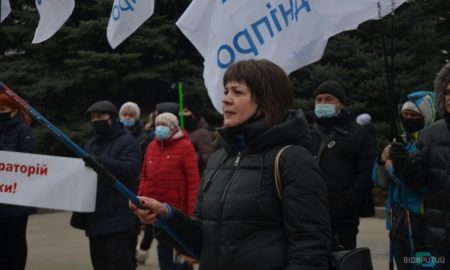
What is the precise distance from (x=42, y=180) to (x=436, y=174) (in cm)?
355

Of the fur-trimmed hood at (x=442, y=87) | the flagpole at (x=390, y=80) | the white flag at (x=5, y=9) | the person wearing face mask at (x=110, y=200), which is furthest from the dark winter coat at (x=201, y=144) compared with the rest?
the fur-trimmed hood at (x=442, y=87)

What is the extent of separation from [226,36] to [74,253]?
21.7 feet

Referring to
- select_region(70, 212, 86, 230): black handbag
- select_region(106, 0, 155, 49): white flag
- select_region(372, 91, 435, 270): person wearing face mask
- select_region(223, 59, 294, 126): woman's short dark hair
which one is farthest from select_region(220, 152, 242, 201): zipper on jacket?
Result: select_region(106, 0, 155, 49): white flag

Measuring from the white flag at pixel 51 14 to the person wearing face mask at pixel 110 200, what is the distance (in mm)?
981

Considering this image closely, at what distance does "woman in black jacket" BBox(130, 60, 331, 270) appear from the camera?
11.5ft

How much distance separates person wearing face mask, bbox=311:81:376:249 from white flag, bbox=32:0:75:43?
2542 millimetres

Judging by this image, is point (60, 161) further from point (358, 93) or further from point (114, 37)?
point (358, 93)

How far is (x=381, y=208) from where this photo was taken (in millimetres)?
15617

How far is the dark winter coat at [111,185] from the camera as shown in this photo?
23.8 feet

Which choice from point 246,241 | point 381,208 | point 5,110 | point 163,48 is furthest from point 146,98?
point 246,241

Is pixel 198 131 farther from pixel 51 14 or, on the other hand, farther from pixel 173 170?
pixel 51 14

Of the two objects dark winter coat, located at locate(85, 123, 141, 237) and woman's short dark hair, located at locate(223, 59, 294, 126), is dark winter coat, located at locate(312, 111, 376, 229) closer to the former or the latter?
dark winter coat, located at locate(85, 123, 141, 237)

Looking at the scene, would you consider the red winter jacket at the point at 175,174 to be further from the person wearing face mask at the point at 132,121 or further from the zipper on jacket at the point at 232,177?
the zipper on jacket at the point at 232,177

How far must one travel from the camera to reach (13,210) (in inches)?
310
